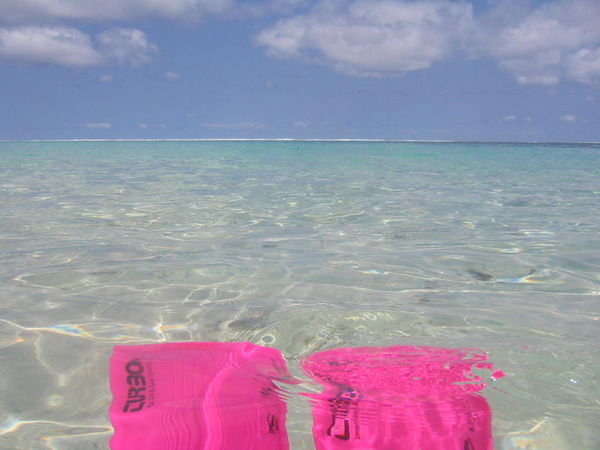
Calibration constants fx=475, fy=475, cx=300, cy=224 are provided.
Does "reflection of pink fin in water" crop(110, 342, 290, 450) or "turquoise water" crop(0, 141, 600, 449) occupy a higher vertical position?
"reflection of pink fin in water" crop(110, 342, 290, 450)

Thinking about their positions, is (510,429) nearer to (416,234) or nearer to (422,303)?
(422,303)

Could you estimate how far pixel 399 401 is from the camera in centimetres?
156

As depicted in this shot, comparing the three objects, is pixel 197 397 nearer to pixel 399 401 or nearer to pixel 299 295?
pixel 399 401

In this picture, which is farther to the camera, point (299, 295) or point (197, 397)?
point (299, 295)

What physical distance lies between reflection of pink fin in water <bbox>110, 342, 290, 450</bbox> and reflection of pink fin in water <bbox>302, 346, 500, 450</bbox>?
149 millimetres

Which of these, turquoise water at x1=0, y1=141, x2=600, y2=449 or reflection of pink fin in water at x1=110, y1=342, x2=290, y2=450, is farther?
turquoise water at x1=0, y1=141, x2=600, y2=449

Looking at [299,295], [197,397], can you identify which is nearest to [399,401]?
[197,397]

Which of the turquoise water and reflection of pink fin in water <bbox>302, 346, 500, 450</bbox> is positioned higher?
reflection of pink fin in water <bbox>302, 346, 500, 450</bbox>

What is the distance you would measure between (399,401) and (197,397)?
662mm

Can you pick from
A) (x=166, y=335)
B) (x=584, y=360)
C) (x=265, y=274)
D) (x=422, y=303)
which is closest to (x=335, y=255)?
(x=265, y=274)

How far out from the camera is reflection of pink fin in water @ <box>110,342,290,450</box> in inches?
54.0

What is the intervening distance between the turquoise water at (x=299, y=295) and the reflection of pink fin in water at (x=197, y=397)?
7cm

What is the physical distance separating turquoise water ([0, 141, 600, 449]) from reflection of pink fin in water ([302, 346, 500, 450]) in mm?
65

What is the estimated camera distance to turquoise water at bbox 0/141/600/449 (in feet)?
5.12
